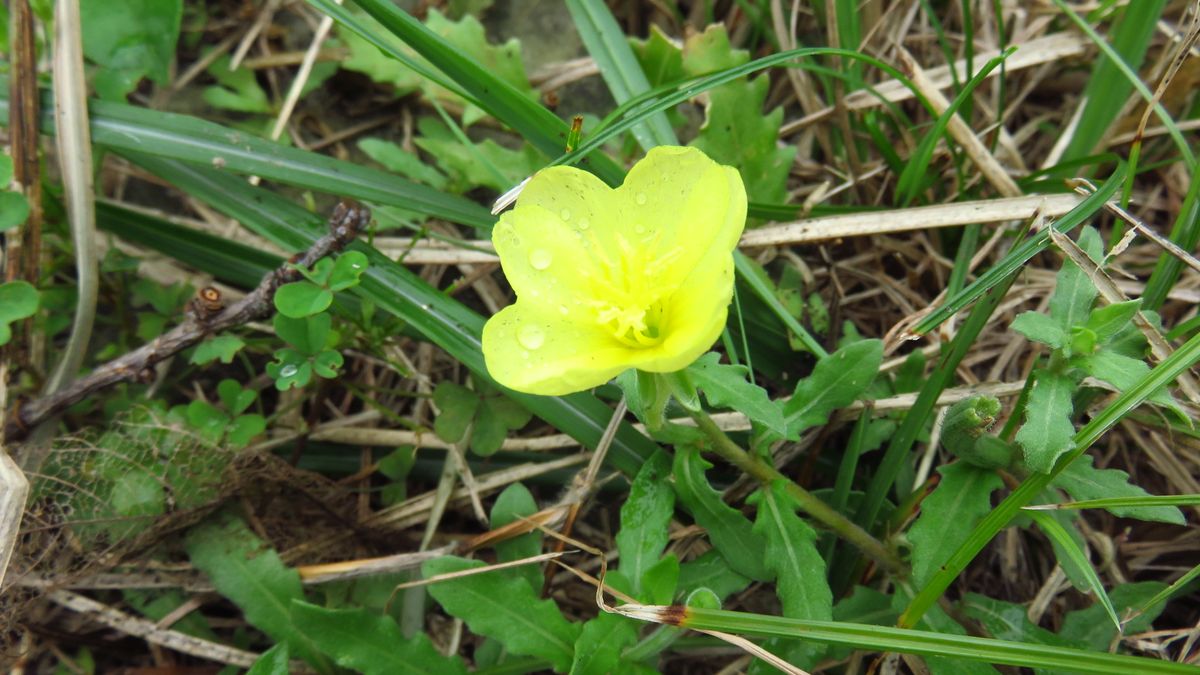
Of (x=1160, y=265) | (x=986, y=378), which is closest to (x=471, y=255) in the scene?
(x=986, y=378)

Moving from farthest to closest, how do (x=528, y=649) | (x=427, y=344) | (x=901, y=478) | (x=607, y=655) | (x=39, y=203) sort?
(x=427, y=344)
(x=39, y=203)
(x=901, y=478)
(x=528, y=649)
(x=607, y=655)

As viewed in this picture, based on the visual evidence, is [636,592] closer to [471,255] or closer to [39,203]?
[471,255]

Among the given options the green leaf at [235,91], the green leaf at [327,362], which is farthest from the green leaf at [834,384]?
the green leaf at [235,91]

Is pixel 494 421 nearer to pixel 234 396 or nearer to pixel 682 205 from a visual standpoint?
pixel 234 396

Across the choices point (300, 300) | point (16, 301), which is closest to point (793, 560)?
point (300, 300)

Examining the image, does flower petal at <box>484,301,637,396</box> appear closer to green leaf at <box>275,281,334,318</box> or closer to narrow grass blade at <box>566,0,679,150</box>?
green leaf at <box>275,281,334,318</box>

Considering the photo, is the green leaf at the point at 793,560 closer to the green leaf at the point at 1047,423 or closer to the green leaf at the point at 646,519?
the green leaf at the point at 646,519

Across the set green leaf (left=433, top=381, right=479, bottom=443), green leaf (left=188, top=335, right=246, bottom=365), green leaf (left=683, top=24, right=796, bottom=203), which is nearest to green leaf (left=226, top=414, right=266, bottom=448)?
green leaf (left=188, top=335, right=246, bottom=365)
